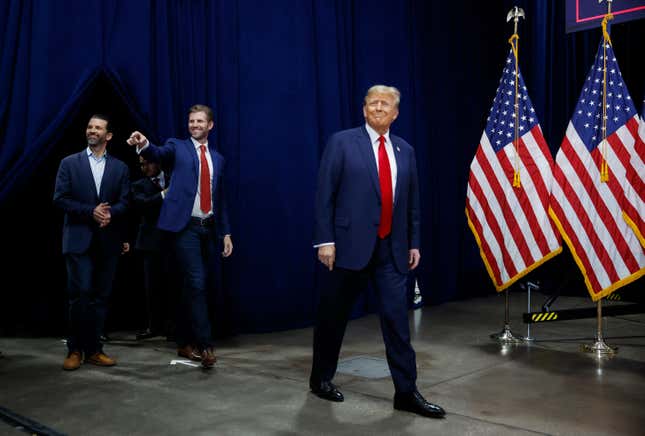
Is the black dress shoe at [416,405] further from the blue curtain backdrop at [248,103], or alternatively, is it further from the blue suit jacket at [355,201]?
the blue curtain backdrop at [248,103]

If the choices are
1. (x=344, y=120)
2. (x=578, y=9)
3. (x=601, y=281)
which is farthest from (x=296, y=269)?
(x=578, y=9)

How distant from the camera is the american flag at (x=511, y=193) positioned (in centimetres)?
507

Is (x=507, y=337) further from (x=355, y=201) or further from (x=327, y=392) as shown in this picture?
(x=355, y=201)

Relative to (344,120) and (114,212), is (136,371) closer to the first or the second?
(114,212)

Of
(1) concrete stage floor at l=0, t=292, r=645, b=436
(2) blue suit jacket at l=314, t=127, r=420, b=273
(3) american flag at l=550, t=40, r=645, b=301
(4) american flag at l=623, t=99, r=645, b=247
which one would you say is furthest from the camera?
(3) american flag at l=550, t=40, r=645, b=301

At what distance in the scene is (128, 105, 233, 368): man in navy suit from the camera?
4.15m

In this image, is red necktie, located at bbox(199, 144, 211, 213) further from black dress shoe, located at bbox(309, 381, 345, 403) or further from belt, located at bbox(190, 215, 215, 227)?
black dress shoe, located at bbox(309, 381, 345, 403)

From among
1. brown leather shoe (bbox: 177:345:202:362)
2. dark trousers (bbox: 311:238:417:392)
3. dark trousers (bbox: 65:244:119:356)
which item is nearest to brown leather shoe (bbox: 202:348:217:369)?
brown leather shoe (bbox: 177:345:202:362)

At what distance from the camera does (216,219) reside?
175 inches

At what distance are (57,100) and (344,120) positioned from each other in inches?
103

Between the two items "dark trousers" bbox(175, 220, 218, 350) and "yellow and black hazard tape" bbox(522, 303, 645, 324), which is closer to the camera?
"dark trousers" bbox(175, 220, 218, 350)

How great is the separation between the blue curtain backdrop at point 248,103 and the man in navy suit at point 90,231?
0.45 meters

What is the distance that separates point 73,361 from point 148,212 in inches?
55.3

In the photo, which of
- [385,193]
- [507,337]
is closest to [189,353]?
[385,193]
